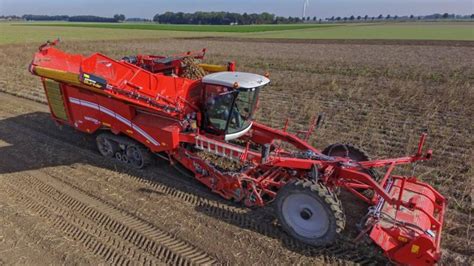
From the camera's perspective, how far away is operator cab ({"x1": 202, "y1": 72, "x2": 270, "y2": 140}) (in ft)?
19.5

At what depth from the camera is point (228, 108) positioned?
6.12 metres

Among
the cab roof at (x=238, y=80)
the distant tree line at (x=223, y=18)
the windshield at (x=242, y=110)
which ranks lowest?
the distant tree line at (x=223, y=18)

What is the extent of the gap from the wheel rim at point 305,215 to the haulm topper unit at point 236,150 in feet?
0.04

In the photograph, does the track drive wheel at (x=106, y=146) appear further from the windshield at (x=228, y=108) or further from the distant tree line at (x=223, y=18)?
the distant tree line at (x=223, y=18)

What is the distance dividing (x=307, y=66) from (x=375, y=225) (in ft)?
56.4

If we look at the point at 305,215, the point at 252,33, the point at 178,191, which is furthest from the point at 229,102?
the point at 252,33

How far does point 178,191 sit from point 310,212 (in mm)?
2489

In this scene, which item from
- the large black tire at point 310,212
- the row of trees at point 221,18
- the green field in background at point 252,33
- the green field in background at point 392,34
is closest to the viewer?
the large black tire at point 310,212

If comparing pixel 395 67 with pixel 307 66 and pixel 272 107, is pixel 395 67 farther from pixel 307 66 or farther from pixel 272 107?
pixel 272 107

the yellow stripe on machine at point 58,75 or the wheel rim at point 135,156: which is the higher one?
Answer: the yellow stripe on machine at point 58,75

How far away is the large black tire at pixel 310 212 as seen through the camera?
4539mm

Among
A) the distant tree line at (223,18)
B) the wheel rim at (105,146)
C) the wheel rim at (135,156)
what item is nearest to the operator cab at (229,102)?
the wheel rim at (135,156)

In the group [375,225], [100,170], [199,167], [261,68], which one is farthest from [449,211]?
[261,68]

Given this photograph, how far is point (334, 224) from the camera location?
4.53 m
